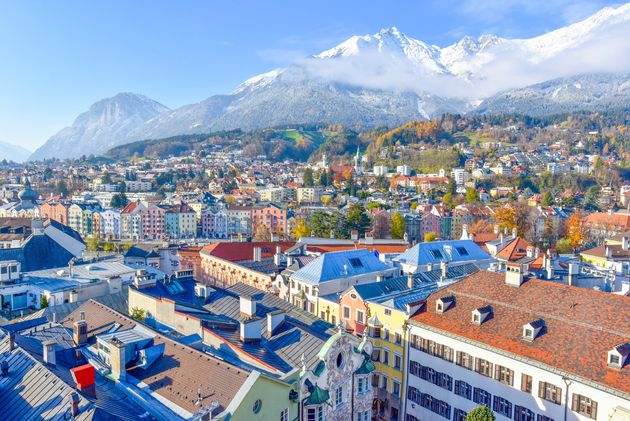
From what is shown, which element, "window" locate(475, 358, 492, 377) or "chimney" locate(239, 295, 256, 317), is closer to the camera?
"window" locate(475, 358, 492, 377)

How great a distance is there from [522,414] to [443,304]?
8.12 metres

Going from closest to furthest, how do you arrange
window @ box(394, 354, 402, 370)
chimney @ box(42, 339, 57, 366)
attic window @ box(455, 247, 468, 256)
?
chimney @ box(42, 339, 57, 366), window @ box(394, 354, 402, 370), attic window @ box(455, 247, 468, 256)

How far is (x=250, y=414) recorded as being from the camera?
778 inches

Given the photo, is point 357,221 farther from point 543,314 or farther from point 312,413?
point 312,413

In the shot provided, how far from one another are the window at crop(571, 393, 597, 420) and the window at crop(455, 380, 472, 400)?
20.2ft

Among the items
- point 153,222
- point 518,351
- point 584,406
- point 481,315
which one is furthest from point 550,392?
point 153,222

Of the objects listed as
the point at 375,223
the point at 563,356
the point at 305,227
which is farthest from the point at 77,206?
the point at 563,356

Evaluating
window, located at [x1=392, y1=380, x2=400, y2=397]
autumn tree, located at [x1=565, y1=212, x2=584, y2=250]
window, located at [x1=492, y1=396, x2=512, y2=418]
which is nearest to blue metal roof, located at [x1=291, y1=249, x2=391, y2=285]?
window, located at [x1=392, y1=380, x2=400, y2=397]

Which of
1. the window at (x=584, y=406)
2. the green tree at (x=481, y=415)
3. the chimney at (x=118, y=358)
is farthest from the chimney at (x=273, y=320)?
the window at (x=584, y=406)

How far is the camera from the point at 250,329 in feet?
90.8

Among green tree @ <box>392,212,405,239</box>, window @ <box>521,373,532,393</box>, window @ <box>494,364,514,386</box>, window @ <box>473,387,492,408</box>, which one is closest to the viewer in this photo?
window @ <box>521,373,532,393</box>

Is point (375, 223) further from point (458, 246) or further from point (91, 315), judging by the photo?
point (91, 315)

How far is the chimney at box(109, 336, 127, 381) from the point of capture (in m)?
22.0

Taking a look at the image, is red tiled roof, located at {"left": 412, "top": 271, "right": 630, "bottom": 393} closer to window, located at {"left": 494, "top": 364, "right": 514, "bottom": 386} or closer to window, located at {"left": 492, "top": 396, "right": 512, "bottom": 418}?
window, located at {"left": 494, "top": 364, "right": 514, "bottom": 386}
